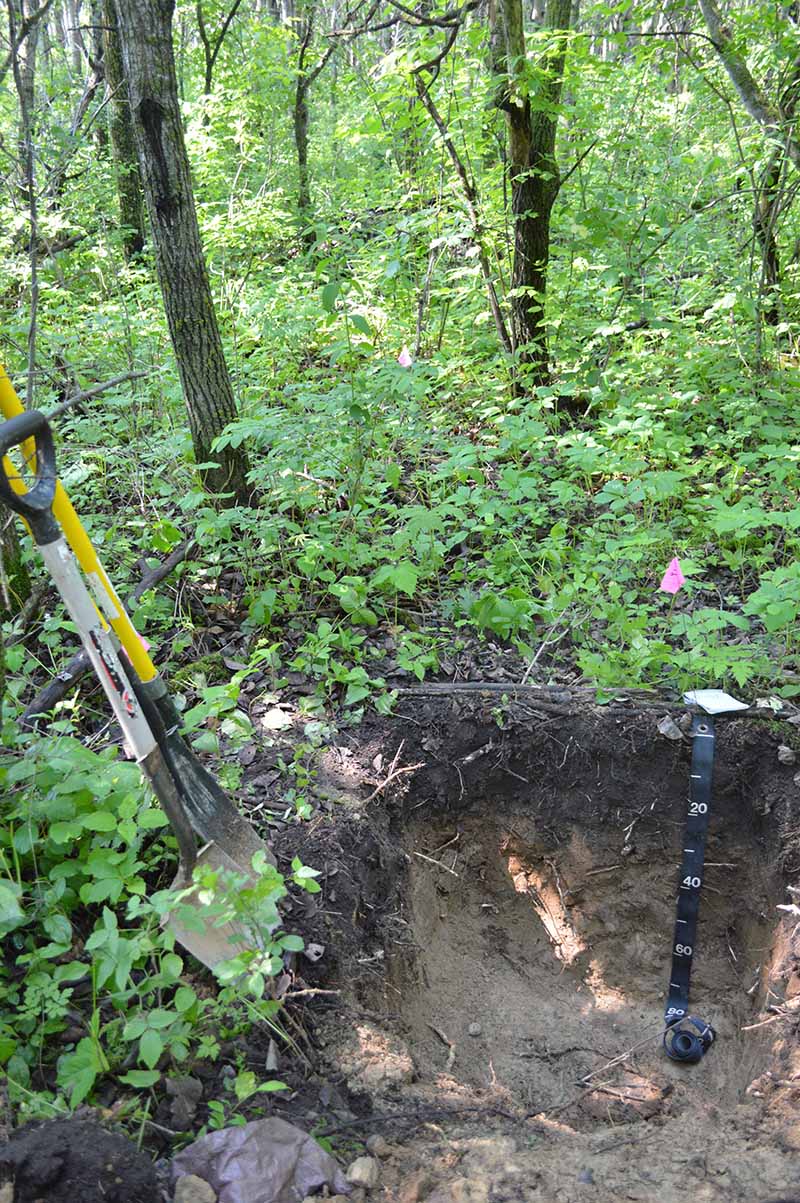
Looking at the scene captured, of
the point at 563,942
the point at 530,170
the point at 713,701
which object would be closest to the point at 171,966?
the point at 563,942

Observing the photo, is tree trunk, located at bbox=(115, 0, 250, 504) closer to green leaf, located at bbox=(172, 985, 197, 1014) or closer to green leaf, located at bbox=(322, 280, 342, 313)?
green leaf, located at bbox=(322, 280, 342, 313)

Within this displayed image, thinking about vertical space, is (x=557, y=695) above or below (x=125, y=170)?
below

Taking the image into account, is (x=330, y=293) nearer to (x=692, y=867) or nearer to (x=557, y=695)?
(x=557, y=695)

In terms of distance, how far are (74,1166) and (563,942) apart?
2.33 m

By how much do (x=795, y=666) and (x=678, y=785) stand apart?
780 mm

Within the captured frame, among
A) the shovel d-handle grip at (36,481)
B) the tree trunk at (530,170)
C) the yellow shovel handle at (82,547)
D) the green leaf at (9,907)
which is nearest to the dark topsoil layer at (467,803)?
the green leaf at (9,907)

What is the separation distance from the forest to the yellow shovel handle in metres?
Result: 0.41

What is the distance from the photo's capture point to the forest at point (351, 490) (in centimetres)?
230

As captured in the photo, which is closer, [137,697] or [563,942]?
[137,697]

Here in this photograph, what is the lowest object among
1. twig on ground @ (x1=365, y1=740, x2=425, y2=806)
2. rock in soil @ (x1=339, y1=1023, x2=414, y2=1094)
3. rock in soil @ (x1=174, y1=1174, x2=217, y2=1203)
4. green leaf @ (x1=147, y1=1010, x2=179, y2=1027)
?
rock in soil @ (x1=339, y1=1023, x2=414, y2=1094)

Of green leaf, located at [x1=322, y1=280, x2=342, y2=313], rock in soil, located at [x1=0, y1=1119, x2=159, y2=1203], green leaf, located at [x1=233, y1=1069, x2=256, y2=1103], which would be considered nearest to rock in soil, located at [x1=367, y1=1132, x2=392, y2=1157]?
green leaf, located at [x1=233, y1=1069, x2=256, y2=1103]

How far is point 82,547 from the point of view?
2.11m

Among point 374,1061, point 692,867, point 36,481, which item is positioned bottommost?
point 692,867

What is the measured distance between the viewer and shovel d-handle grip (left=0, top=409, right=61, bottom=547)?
1.78 meters
